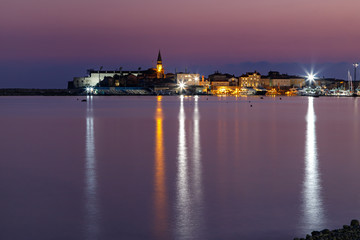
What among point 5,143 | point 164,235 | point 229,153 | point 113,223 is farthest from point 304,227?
point 5,143

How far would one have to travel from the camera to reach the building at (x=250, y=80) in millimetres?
172250

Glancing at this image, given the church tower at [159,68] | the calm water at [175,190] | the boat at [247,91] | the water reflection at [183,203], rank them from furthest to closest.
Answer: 1. the church tower at [159,68]
2. the boat at [247,91]
3. the calm water at [175,190]
4. the water reflection at [183,203]

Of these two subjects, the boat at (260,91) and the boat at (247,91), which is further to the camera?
the boat at (260,91)

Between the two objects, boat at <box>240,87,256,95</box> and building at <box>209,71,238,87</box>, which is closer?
boat at <box>240,87,256,95</box>

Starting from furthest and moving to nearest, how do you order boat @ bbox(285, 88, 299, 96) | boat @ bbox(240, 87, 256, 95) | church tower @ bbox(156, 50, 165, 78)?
church tower @ bbox(156, 50, 165, 78)
boat @ bbox(285, 88, 299, 96)
boat @ bbox(240, 87, 256, 95)

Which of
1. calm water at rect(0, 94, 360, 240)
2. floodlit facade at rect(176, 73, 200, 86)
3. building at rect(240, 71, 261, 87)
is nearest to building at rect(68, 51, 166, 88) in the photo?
floodlit facade at rect(176, 73, 200, 86)

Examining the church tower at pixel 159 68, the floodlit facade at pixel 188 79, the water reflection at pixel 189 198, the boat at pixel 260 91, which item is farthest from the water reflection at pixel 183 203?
the church tower at pixel 159 68

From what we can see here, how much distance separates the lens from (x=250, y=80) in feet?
568

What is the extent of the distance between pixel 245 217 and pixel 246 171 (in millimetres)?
4594

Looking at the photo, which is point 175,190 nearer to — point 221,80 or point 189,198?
point 189,198

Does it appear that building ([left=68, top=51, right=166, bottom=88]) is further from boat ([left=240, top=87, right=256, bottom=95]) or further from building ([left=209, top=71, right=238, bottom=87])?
boat ([left=240, top=87, right=256, bottom=95])

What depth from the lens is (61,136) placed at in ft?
72.3

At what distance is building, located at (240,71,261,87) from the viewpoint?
172250 mm

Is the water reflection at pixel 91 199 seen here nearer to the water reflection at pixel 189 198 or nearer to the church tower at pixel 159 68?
the water reflection at pixel 189 198
